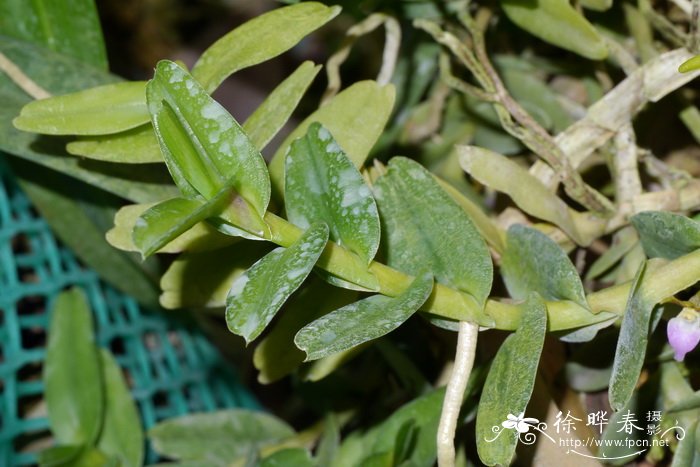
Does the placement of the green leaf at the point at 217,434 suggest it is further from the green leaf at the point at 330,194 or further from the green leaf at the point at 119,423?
the green leaf at the point at 330,194

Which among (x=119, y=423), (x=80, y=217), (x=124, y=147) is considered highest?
(x=124, y=147)

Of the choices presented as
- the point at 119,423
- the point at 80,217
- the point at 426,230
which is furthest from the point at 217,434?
the point at 426,230

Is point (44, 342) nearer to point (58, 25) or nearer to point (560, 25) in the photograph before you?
point (58, 25)

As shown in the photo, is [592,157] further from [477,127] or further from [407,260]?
[407,260]

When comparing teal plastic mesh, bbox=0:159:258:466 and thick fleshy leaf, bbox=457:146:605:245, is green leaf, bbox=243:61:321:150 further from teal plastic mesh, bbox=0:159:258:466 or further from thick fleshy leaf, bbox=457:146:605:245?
teal plastic mesh, bbox=0:159:258:466

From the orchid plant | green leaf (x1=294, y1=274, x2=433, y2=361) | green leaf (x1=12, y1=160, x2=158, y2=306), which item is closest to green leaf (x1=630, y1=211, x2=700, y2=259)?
the orchid plant

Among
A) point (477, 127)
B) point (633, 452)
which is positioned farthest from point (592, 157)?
point (633, 452)
